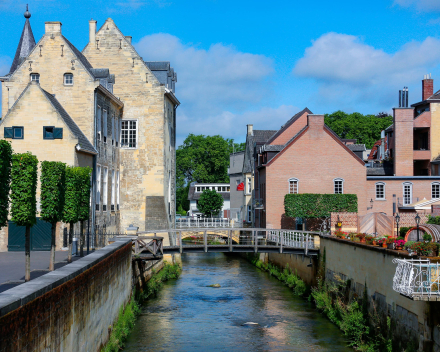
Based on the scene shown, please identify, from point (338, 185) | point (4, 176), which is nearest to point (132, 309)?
point (4, 176)

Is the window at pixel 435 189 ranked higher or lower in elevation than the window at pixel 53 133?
lower

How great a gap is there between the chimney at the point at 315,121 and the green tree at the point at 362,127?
43933 mm

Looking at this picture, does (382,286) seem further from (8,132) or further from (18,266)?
(8,132)

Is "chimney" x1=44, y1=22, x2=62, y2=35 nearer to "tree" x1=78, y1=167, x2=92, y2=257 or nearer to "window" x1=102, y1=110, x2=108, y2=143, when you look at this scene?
"window" x1=102, y1=110, x2=108, y2=143

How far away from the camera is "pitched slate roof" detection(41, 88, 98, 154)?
2842cm

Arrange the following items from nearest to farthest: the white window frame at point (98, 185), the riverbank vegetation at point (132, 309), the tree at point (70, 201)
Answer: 1. the riverbank vegetation at point (132, 309)
2. the tree at point (70, 201)
3. the white window frame at point (98, 185)

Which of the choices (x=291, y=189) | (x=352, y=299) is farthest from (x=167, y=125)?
(x=352, y=299)

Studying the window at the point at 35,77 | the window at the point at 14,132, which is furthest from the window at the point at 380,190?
the window at the point at 14,132

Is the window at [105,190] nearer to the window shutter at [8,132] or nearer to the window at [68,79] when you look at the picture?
the window at [68,79]

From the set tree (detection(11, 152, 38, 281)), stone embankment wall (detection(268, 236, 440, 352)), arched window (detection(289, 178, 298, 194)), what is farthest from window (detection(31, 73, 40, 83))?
tree (detection(11, 152, 38, 281))

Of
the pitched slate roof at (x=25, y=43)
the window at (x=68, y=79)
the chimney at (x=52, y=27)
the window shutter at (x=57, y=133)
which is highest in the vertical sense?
the pitched slate roof at (x=25, y=43)

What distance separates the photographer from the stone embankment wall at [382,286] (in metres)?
14.0

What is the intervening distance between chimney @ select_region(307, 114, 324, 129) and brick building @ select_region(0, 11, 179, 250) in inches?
407

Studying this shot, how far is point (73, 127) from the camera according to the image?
2970 cm
